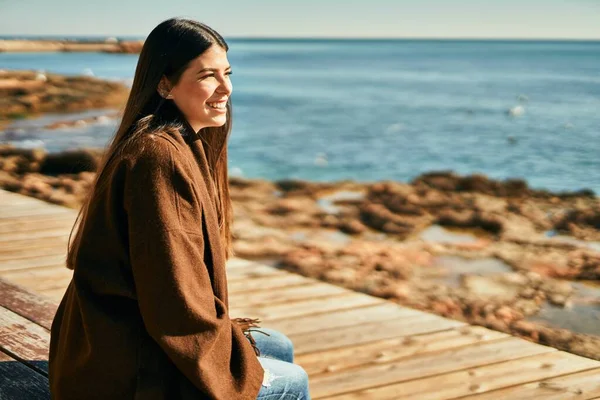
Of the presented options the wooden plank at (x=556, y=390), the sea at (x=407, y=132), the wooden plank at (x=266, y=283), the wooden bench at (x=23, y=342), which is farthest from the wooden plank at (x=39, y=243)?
the sea at (x=407, y=132)

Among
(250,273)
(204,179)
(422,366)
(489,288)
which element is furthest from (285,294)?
(489,288)

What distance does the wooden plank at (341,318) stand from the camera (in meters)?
3.77

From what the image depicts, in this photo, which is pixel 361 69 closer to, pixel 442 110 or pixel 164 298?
pixel 442 110

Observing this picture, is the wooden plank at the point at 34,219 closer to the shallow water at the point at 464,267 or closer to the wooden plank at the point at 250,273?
the wooden plank at the point at 250,273

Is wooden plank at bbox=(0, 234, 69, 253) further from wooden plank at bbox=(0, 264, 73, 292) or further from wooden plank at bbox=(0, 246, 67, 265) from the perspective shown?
wooden plank at bbox=(0, 264, 73, 292)

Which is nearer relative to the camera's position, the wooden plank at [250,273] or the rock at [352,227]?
the wooden plank at [250,273]

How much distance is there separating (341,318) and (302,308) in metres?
0.23

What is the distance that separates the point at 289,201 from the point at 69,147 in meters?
8.08

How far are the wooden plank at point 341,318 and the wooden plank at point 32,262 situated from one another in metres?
1.59

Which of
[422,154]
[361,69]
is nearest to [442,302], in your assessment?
[422,154]

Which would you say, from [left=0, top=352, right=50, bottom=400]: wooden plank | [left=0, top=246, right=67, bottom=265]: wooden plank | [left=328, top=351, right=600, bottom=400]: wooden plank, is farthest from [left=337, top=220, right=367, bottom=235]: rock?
[left=0, top=352, right=50, bottom=400]: wooden plank

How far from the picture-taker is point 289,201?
1071 cm

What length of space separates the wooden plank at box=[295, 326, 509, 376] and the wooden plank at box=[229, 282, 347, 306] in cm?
71

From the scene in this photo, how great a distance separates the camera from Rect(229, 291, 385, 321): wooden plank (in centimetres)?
394
